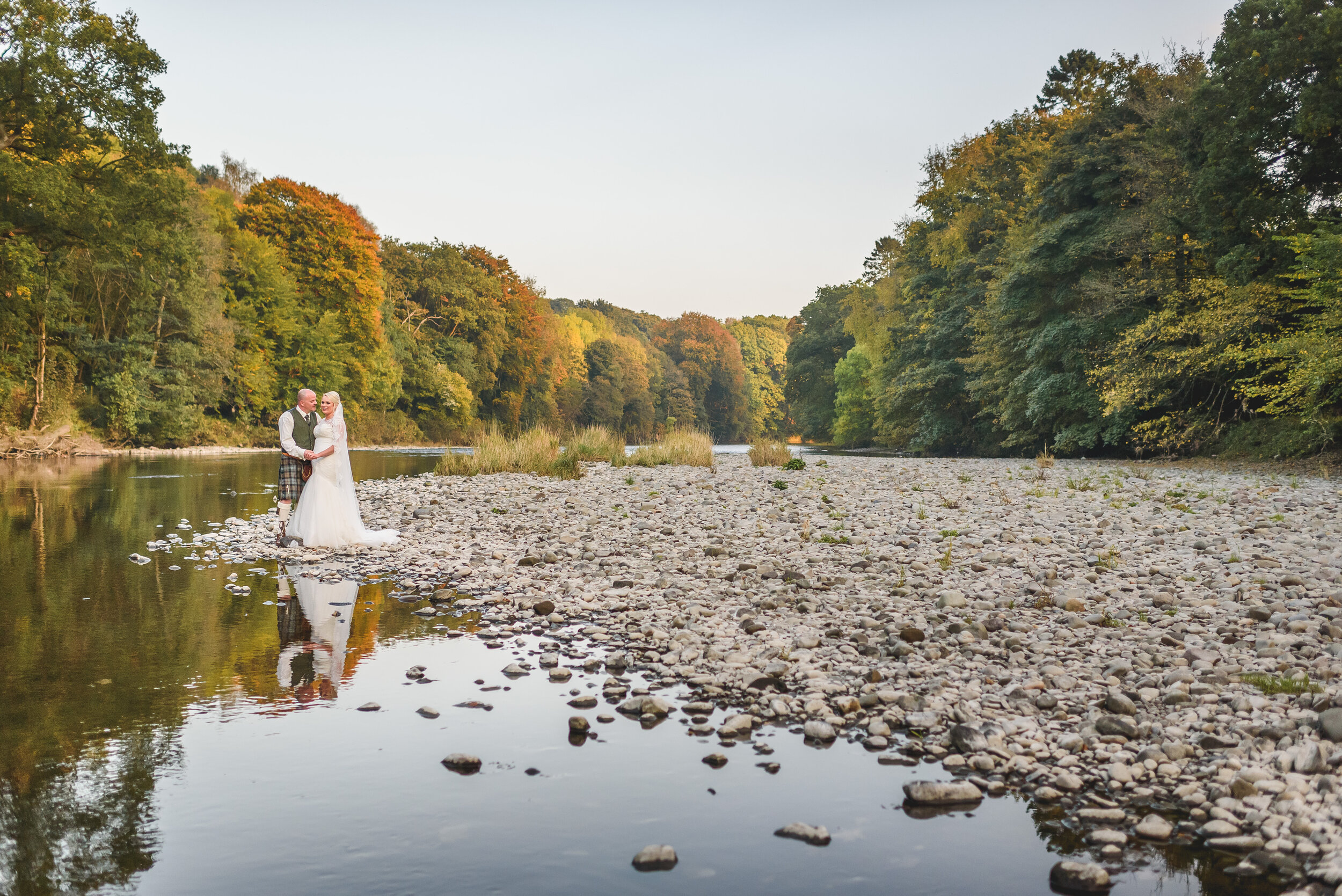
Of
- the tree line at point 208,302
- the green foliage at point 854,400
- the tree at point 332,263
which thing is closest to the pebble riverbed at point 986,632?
the tree line at point 208,302

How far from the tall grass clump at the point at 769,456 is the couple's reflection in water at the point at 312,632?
16.7 meters

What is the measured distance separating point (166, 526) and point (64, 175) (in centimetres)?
2021

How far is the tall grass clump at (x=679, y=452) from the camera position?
25078 mm

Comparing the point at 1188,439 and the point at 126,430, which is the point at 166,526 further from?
the point at 126,430

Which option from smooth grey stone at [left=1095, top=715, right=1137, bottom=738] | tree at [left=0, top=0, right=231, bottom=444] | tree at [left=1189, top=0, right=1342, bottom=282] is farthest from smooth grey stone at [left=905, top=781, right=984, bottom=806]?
tree at [left=0, top=0, right=231, bottom=444]

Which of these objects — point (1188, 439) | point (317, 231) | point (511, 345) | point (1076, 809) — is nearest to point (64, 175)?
point (317, 231)

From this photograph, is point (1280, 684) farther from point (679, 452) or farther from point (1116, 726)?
point (679, 452)

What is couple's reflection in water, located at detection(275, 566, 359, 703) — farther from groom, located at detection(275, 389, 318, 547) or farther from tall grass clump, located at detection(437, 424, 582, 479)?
tall grass clump, located at detection(437, 424, 582, 479)

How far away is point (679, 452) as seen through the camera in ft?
84.4

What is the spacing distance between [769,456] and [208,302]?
29087 mm

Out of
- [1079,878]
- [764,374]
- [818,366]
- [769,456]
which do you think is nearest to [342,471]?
[1079,878]

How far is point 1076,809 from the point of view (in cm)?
379

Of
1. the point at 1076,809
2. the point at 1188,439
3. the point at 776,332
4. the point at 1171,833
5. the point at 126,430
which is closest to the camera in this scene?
the point at 1171,833

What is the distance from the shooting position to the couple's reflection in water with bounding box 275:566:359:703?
222 inches
